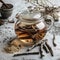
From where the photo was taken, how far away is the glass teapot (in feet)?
2.38

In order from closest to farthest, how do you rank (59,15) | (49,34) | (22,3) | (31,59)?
(31,59), (49,34), (59,15), (22,3)

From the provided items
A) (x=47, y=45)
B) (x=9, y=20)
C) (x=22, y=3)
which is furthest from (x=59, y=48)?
(x=22, y=3)

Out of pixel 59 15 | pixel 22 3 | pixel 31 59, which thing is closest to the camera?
pixel 31 59

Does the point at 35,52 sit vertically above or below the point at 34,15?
below

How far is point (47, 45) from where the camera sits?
743 millimetres

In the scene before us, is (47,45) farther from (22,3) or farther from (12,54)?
(22,3)

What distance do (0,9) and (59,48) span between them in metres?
0.33

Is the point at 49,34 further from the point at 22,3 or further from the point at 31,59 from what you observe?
the point at 22,3

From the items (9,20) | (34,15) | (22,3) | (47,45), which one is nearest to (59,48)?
(47,45)

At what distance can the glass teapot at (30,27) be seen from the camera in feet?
2.38

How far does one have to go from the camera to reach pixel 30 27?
733 millimetres

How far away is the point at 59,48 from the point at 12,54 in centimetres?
17

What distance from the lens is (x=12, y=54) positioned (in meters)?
0.71

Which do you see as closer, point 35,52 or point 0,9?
point 35,52
